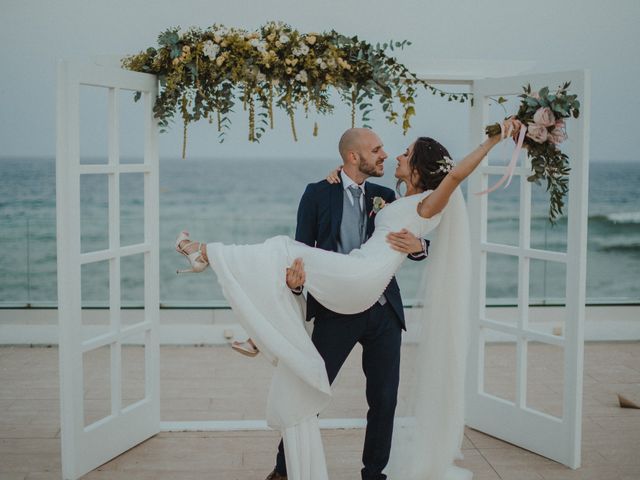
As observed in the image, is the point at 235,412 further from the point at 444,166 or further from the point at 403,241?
the point at 444,166

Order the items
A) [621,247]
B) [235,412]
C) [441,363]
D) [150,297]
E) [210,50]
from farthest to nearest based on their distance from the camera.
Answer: [621,247]
[235,412]
[150,297]
[210,50]
[441,363]

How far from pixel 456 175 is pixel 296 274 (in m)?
0.76

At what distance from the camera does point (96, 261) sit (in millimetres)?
4379

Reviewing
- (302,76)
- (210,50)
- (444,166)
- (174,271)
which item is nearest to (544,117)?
(444,166)

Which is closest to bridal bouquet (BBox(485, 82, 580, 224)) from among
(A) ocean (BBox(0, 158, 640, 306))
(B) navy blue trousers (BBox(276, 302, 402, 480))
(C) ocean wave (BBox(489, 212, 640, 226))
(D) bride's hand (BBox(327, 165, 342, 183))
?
(D) bride's hand (BBox(327, 165, 342, 183))

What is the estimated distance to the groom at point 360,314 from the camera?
393 centimetres

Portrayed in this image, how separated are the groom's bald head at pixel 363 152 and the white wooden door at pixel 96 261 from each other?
43.4 inches

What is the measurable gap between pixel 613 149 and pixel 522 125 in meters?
31.8

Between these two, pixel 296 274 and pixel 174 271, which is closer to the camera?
pixel 296 274

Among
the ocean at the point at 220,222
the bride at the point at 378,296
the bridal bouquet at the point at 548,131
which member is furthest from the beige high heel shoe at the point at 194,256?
the ocean at the point at 220,222

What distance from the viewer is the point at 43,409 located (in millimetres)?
5375

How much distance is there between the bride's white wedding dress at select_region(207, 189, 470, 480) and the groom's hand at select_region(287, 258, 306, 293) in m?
0.02

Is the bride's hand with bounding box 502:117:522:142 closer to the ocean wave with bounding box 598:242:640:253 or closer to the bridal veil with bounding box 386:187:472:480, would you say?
the bridal veil with bounding box 386:187:472:480

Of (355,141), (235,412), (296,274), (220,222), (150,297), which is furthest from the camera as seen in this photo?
(220,222)
